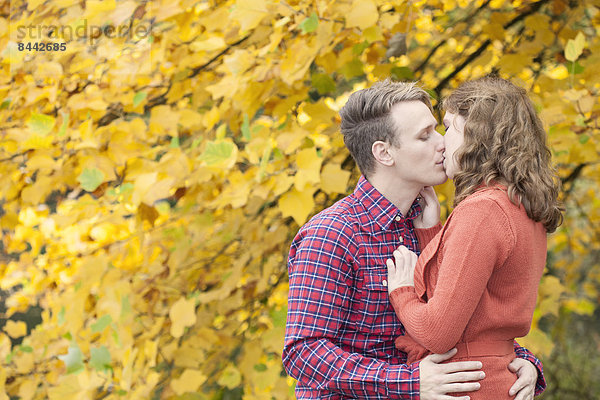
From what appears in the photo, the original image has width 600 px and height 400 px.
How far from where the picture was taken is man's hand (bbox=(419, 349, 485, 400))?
4.81 feet

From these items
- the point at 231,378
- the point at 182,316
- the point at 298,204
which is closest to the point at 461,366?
the point at 298,204

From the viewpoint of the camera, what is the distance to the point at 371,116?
1.77 metres

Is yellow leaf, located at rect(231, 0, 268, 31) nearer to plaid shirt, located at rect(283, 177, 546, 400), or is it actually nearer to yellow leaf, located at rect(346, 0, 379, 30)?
yellow leaf, located at rect(346, 0, 379, 30)

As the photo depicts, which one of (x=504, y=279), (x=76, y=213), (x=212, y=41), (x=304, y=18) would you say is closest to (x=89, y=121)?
(x=76, y=213)

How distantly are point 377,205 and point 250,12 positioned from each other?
0.66 m

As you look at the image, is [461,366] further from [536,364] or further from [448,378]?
[536,364]

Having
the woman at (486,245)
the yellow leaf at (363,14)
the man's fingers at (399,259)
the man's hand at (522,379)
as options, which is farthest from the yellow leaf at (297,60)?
the man's hand at (522,379)

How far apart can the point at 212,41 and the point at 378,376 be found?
119cm

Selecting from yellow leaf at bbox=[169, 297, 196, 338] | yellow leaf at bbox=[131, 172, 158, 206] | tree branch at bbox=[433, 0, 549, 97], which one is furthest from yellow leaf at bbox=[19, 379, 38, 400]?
tree branch at bbox=[433, 0, 549, 97]

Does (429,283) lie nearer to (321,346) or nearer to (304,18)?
(321,346)

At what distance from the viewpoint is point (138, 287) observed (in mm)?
2260

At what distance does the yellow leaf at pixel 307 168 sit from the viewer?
1.83 metres

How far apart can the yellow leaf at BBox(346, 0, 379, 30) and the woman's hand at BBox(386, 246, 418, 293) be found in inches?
26.5

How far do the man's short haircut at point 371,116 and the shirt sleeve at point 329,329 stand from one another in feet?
0.89
